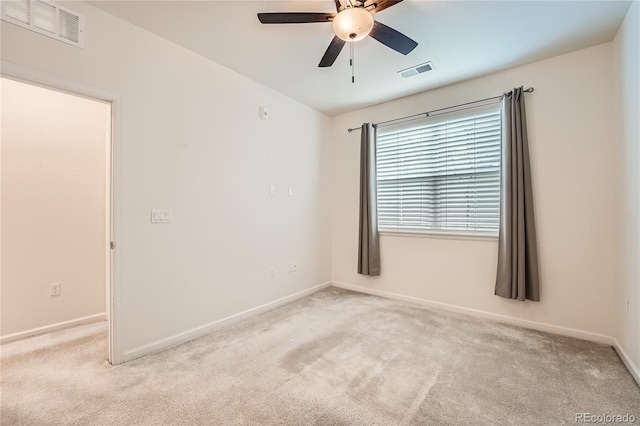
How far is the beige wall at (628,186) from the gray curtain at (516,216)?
1.95 ft

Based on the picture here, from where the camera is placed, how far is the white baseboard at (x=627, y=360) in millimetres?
1903

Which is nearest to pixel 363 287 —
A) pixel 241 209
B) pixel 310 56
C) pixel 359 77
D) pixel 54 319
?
Answer: pixel 241 209

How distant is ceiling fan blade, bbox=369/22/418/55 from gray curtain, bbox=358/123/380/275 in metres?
1.85

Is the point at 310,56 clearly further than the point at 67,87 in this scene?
Yes

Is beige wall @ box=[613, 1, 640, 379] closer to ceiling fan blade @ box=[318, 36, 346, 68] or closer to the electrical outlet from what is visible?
ceiling fan blade @ box=[318, 36, 346, 68]

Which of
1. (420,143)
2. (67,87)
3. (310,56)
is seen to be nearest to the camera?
(67,87)

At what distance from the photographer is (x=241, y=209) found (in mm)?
3115

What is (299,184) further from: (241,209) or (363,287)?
(363,287)

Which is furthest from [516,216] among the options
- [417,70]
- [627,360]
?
[417,70]

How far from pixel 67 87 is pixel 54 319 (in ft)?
7.49

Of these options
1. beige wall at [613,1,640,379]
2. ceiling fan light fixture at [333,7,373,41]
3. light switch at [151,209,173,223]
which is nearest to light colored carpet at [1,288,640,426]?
beige wall at [613,1,640,379]

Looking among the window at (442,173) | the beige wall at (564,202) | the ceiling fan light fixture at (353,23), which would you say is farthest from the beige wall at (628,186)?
the ceiling fan light fixture at (353,23)

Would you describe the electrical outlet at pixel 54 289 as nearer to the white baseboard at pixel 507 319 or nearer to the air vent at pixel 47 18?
the air vent at pixel 47 18

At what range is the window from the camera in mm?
3104
